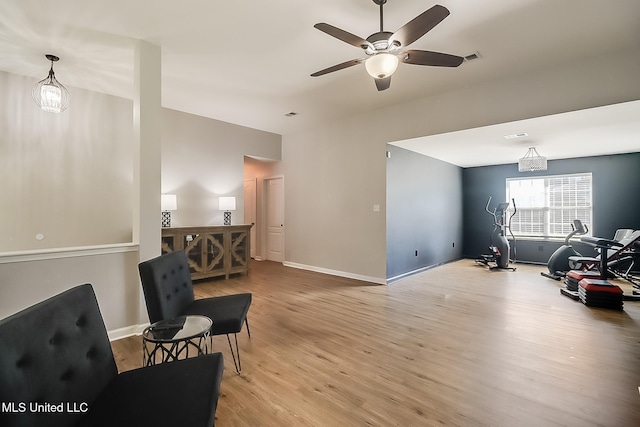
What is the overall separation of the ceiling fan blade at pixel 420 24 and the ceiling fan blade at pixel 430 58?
6.9 inches

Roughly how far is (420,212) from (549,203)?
11.2 ft

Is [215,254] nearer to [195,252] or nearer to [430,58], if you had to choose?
[195,252]

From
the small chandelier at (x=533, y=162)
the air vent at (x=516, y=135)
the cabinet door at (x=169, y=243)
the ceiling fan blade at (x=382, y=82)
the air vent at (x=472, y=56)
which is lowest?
the cabinet door at (x=169, y=243)

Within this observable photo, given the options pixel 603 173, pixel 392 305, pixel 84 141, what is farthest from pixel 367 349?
pixel 603 173

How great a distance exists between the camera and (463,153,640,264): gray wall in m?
5.76

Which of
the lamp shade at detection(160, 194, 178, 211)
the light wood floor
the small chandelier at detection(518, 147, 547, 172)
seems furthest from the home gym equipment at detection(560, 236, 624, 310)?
the lamp shade at detection(160, 194, 178, 211)

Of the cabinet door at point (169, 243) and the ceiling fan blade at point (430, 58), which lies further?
the cabinet door at point (169, 243)

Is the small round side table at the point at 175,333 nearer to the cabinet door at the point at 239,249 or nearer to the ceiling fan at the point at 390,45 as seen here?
the ceiling fan at the point at 390,45

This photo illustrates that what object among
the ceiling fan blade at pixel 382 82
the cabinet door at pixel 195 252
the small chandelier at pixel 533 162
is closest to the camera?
the ceiling fan blade at pixel 382 82

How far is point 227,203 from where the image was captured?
5.52 m

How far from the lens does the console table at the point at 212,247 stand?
4707 mm

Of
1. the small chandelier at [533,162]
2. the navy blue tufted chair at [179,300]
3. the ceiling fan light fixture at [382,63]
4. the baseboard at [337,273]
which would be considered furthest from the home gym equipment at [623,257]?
the navy blue tufted chair at [179,300]

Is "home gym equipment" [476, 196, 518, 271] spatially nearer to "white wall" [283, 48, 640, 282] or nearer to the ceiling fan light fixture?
"white wall" [283, 48, 640, 282]

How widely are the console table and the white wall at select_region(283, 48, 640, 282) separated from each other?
139 centimetres
